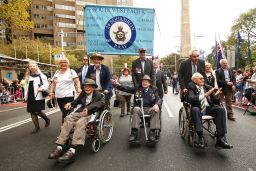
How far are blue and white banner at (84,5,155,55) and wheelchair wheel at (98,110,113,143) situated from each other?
3.12m

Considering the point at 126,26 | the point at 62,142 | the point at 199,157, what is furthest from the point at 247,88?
the point at 62,142

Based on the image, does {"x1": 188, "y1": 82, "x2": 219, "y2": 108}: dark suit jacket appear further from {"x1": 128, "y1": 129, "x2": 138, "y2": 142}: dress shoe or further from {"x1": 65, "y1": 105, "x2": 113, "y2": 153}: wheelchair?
{"x1": 65, "y1": 105, "x2": 113, "y2": 153}: wheelchair

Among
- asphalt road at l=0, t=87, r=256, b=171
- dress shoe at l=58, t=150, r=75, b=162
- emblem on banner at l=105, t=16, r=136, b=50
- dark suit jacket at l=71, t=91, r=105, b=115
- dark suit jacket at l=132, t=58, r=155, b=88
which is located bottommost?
asphalt road at l=0, t=87, r=256, b=171

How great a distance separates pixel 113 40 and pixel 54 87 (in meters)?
2.65

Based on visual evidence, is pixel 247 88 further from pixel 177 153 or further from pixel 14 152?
pixel 14 152

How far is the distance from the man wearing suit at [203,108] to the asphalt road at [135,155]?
23 cm

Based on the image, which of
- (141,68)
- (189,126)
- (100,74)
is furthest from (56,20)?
(189,126)

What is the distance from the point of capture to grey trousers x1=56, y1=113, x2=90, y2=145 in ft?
14.7

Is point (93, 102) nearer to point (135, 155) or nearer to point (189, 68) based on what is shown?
point (135, 155)

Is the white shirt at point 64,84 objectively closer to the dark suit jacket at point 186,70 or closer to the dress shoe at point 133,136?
the dress shoe at point 133,136

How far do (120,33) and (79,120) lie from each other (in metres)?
4.14

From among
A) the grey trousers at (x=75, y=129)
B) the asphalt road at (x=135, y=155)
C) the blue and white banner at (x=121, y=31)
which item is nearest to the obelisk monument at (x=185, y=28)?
the blue and white banner at (x=121, y=31)

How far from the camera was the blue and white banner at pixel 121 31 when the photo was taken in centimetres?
829

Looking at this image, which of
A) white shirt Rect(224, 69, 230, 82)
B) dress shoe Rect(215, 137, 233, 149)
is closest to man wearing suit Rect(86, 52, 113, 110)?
dress shoe Rect(215, 137, 233, 149)
